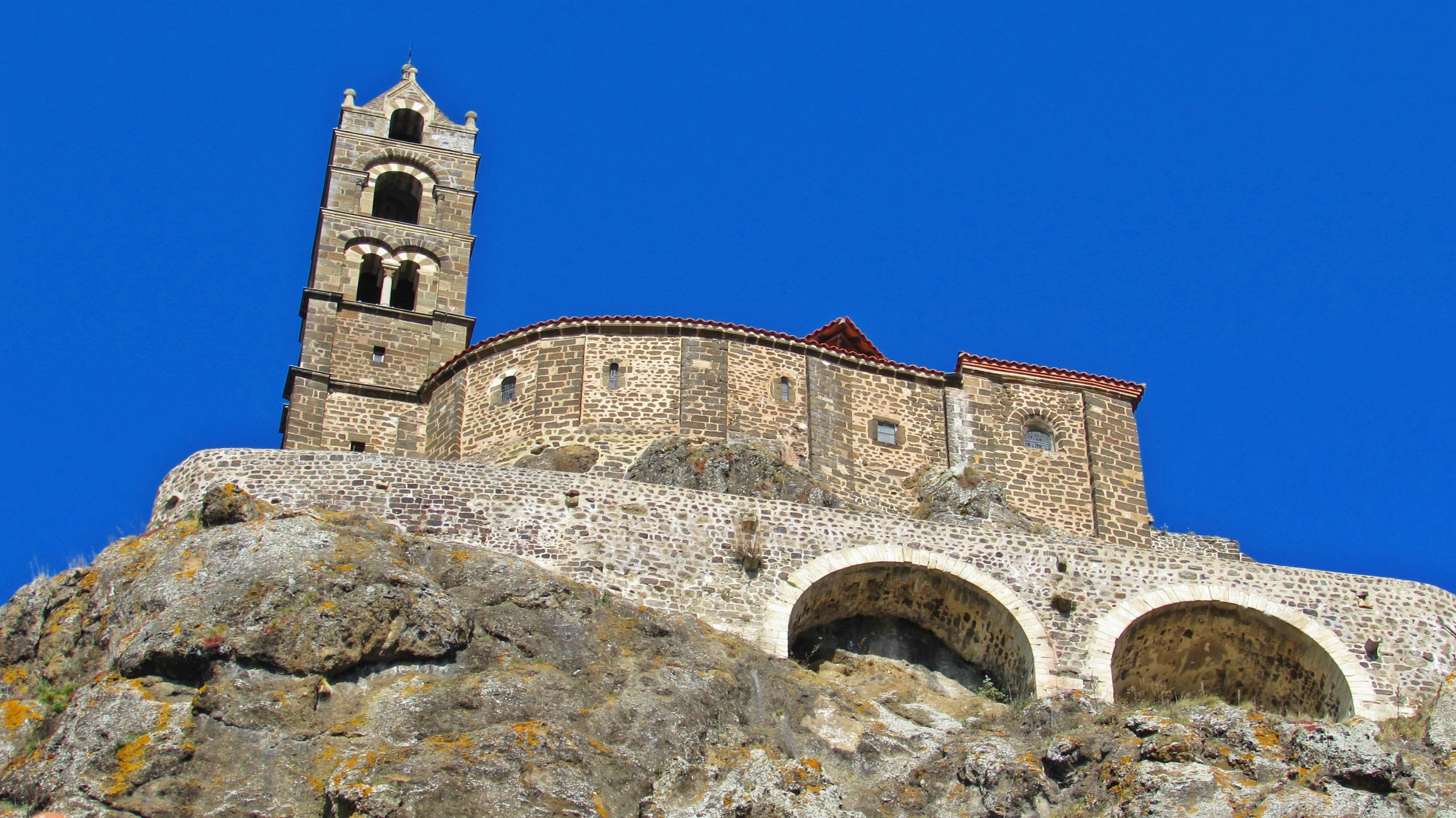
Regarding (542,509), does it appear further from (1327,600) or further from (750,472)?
(1327,600)

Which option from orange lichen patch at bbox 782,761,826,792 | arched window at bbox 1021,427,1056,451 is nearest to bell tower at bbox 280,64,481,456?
arched window at bbox 1021,427,1056,451

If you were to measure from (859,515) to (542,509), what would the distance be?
563 cm

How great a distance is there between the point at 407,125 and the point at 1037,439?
20003 mm

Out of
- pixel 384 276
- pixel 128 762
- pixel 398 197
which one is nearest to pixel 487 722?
pixel 128 762

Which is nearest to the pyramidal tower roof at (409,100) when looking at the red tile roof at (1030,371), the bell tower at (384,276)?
the bell tower at (384,276)

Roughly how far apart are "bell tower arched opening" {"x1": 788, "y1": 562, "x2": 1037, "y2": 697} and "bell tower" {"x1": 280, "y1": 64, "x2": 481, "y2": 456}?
41.3 feet

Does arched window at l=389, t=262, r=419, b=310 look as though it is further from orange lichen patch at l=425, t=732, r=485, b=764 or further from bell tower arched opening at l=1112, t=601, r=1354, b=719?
orange lichen patch at l=425, t=732, r=485, b=764

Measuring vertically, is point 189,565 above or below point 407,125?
below

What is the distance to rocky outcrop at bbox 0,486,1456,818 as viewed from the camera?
23625 mm

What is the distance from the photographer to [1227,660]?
32.4m

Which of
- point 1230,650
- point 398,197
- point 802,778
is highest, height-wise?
point 398,197

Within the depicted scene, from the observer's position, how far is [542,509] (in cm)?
3130

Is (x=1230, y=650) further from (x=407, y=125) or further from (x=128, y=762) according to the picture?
(x=407, y=125)

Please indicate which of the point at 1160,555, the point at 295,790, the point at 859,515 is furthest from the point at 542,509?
the point at 1160,555
